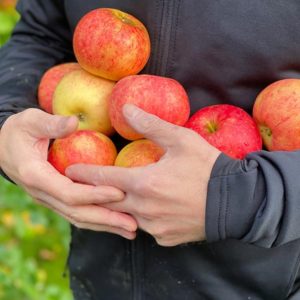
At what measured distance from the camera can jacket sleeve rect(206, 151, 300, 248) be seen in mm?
960

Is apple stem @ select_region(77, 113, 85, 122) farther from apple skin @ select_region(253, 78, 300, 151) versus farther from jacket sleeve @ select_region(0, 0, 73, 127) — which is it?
apple skin @ select_region(253, 78, 300, 151)

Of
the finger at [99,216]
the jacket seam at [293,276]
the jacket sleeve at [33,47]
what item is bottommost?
the jacket seam at [293,276]

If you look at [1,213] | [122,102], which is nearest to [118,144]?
[122,102]

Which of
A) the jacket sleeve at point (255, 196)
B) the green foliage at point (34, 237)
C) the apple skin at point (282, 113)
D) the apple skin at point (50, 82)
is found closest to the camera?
the jacket sleeve at point (255, 196)

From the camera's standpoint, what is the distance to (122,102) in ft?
3.51

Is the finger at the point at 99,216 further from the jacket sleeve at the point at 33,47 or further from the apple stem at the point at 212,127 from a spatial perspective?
the jacket sleeve at the point at 33,47

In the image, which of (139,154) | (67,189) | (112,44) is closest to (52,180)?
(67,189)

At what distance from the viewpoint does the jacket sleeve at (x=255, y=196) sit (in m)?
0.96

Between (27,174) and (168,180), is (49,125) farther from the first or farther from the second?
(168,180)

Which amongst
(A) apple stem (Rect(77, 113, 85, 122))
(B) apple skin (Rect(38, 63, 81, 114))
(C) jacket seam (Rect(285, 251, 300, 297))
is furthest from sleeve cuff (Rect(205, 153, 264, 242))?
(B) apple skin (Rect(38, 63, 81, 114))

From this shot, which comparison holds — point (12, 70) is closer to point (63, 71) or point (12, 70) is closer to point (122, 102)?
point (63, 71)

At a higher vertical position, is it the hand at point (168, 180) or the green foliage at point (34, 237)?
the hand at point (168, 180)

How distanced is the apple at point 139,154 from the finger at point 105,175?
50 millimetres

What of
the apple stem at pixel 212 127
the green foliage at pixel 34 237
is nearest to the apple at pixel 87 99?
the apple stem at pixel 212 127
